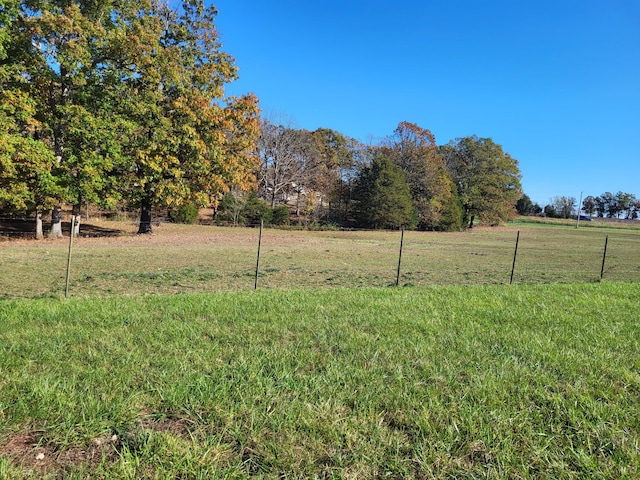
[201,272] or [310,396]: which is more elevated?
[310,396]

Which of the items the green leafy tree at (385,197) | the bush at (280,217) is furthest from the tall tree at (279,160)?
the green leafy tree at (385,197)

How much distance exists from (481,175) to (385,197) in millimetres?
17257

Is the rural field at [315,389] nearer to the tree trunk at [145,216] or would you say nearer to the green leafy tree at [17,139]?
the green leafy tree at [17,139]

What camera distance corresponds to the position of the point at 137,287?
24.8 feet

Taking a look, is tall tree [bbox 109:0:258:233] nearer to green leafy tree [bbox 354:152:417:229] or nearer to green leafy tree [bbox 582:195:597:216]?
green leafy tree [bbox 354:152:417:229]

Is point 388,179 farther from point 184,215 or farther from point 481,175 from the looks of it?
point 184,215

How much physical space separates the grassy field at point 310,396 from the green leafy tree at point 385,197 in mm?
33296

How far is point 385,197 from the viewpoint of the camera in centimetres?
3772

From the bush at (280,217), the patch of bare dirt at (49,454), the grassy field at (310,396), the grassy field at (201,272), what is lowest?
the grassy field at (201,272)

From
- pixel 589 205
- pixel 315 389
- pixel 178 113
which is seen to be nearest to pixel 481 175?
pixel 178 113

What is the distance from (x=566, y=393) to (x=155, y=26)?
2213 centimetres

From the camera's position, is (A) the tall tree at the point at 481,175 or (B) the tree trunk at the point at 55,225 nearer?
(B) the tree trunk at the point at 55,225

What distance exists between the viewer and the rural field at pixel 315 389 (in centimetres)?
207

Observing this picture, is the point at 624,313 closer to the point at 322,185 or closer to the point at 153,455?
the point at 153,455
